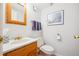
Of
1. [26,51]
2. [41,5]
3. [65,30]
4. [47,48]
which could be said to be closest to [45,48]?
[47,48]

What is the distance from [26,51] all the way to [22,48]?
0.34 feet

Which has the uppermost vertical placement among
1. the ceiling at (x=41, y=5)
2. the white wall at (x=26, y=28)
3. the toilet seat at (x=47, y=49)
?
the ceiling at (x=41, y=5)

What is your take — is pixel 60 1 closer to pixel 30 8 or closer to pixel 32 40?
pixel 30 8

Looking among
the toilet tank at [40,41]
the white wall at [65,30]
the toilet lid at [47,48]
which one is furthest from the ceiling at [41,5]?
the toilet lid at [47,48]

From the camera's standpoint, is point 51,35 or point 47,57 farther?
point 51,35

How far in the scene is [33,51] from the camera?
117cm

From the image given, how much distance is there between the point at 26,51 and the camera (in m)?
1.08

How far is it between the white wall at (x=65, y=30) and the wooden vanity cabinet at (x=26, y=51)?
0.22 meters

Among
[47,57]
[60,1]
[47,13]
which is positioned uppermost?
[60,1]

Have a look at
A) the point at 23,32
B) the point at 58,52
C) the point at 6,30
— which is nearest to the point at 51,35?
the point at 58,52

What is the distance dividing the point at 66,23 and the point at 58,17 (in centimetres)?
14

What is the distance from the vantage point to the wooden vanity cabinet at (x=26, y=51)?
0.92 metres

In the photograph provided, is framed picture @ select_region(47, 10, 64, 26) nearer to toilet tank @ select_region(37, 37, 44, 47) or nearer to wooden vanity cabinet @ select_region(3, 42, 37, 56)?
toilet tank @ select_region(37, 37, 44, 47)

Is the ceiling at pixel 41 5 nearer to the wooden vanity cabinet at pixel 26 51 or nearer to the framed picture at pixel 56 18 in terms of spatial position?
the framed picture at pixel 56 18
